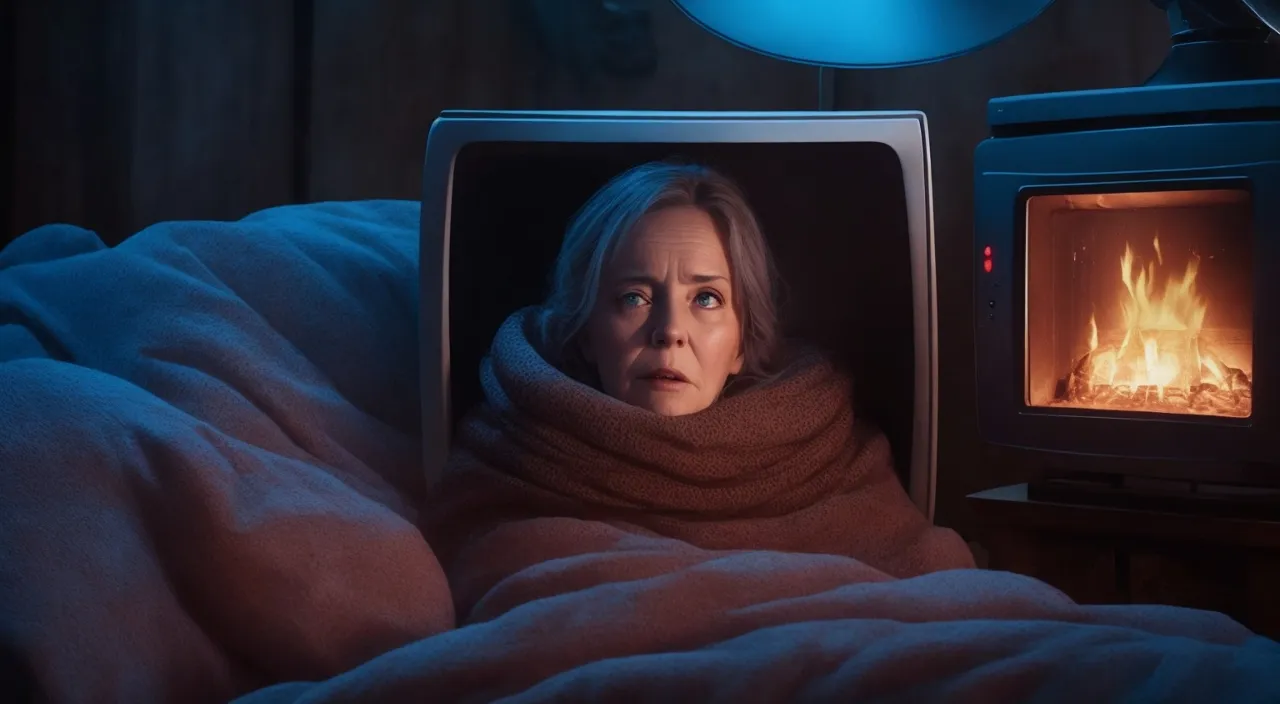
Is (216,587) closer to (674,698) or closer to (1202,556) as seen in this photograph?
(674,698)

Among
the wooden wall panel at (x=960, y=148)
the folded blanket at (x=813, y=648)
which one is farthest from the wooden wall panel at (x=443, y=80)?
the folded blanket at (x=813, y=648)

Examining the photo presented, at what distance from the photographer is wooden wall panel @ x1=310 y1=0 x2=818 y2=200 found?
1483 millimetres

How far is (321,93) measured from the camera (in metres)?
1.54

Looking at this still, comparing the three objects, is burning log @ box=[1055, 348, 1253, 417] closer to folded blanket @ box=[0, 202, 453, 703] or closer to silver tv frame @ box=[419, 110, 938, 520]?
silver tv frame @ box=[419, 110, 938, 520]

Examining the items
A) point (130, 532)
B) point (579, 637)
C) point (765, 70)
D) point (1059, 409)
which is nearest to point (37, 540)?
point (130, 532)

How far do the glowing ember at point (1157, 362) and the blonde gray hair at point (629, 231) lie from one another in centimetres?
34

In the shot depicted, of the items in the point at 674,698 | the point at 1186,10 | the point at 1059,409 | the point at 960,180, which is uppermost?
the point at 1186,10

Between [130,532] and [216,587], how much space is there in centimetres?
6

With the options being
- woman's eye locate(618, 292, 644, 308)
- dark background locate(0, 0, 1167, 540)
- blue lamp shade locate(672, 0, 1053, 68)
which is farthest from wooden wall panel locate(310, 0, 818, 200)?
woman's eye locate(618, 292, 644, 308)

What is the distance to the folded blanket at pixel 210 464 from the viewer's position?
2.45 ft

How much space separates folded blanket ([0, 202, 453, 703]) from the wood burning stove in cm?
52

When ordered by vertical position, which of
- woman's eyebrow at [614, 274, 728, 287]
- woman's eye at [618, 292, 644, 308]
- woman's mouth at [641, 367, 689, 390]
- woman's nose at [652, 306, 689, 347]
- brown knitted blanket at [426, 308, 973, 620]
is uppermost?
woman's eyebrow at [614, 274, 728, 287]

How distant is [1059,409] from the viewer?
3.67 feet

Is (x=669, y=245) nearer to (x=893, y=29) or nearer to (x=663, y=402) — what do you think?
(x=663, y=402)
